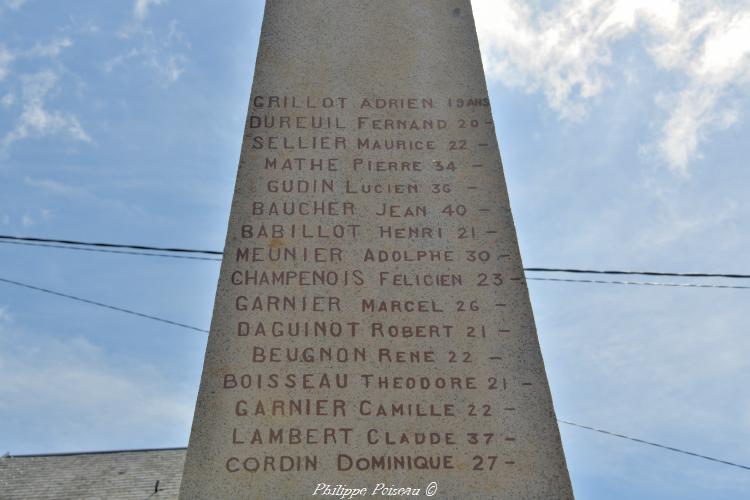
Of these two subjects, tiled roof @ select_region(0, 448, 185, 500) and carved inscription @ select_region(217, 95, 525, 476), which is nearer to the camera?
carved inscription @ select_region(217, 95, 525, 476)

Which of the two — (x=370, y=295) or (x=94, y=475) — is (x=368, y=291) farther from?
(x=94, y=475)

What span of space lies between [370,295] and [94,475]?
17.4 metres

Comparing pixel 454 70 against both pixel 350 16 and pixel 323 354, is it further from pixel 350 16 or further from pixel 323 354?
pixel 323 354

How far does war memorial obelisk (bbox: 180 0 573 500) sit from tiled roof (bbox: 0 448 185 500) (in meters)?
14.5

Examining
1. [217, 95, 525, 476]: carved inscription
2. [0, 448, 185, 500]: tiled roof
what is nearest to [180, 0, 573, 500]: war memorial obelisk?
[217, 95, 525, 476]: carved inscription

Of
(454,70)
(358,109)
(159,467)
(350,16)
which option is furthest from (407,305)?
(159,467)

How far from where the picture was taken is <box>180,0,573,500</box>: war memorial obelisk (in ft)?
12.5

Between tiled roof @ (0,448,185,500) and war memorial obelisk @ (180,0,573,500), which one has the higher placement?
tiled roof @ (0,448,185,500)

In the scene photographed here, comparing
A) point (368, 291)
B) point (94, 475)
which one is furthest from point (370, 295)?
point (94, 475)

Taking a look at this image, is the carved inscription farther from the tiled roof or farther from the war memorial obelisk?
the tiled roof

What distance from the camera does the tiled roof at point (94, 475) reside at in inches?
715

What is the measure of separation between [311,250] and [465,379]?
1191mm

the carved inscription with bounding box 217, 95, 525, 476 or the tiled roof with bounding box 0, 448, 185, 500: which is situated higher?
the tiled roof with bounding box 0, 448, 185, 500

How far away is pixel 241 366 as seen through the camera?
13.3 ft
